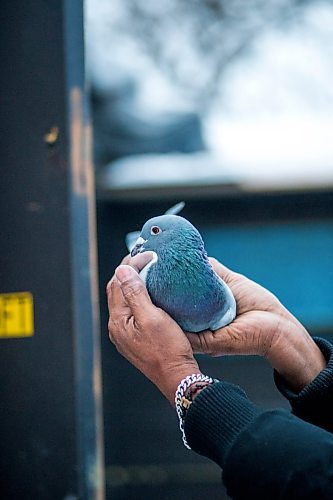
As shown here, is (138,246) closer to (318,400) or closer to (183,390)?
(183,390)

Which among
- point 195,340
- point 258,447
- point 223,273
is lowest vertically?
point 258,447

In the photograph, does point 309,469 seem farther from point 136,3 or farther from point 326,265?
point 136,3

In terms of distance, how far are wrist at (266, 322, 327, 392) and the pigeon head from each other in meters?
0.24

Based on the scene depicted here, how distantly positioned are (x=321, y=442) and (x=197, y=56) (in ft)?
10.1

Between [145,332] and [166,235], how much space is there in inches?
5.3

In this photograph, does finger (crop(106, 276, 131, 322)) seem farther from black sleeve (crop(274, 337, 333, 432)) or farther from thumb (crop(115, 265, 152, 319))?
black sleeve (crop(274, 337, 333, 432))

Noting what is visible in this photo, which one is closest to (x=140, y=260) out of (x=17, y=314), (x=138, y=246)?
(x=138, y=246)

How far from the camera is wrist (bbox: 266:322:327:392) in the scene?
1.15 m

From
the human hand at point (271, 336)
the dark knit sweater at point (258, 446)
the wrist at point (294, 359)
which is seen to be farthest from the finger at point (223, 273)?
the dark knit sweater at point (258, 446)

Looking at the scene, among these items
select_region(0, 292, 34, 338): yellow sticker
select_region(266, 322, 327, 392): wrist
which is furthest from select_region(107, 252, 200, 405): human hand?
select_region(0, 292, 34, 338): yellow sticker

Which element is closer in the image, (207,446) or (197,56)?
(207,446)

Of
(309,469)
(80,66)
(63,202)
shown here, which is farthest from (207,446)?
(80,66)

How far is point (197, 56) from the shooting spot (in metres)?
3.75

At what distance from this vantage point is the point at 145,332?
101 centimetres
